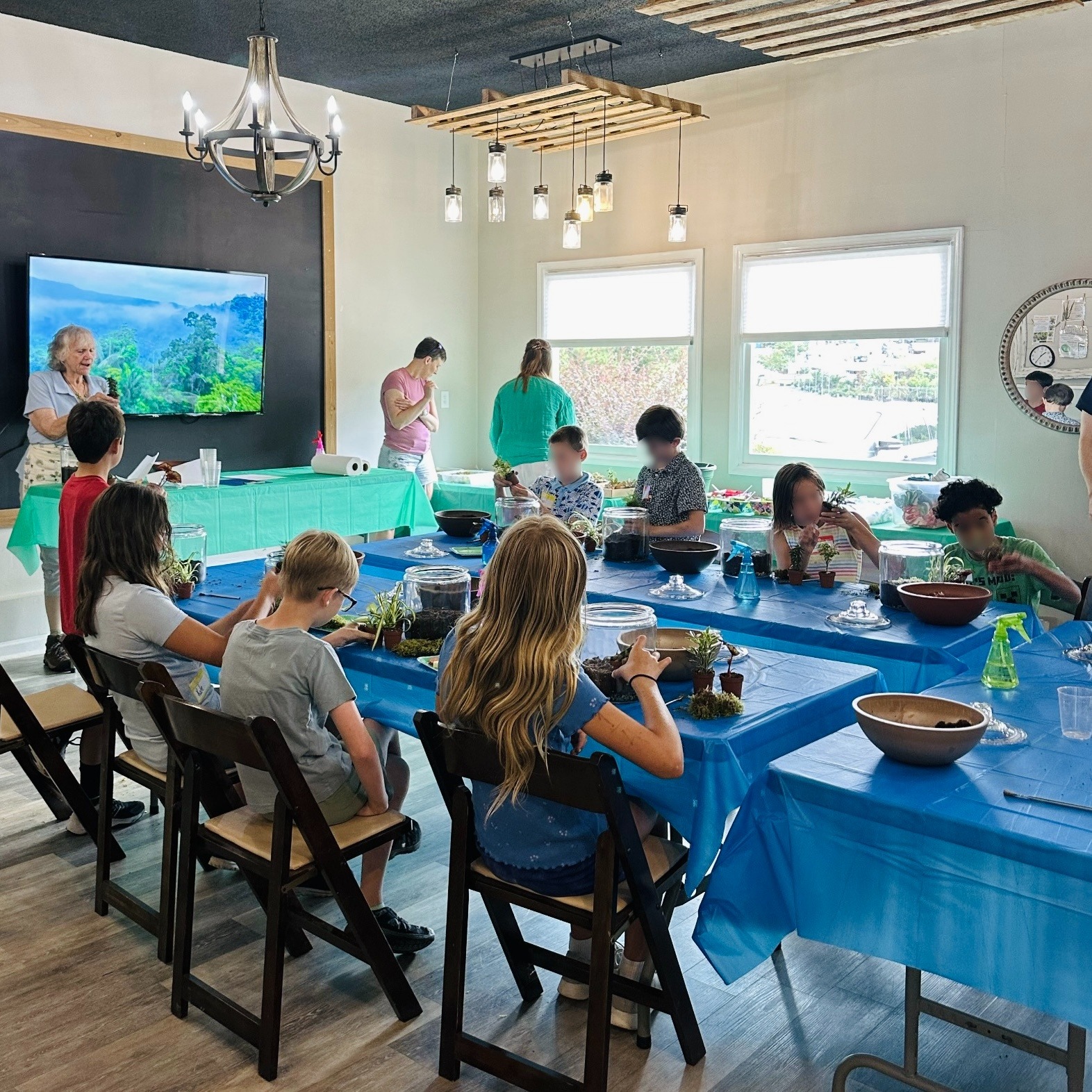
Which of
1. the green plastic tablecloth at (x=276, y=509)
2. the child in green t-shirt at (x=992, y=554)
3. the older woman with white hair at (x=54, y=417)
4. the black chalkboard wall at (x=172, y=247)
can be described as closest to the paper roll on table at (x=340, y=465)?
the green plastic tablecloth at (x=276, y=509)

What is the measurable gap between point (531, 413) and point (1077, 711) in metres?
4.47

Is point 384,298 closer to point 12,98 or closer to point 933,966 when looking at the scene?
point 12,98

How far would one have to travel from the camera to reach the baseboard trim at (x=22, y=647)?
19.3 ft

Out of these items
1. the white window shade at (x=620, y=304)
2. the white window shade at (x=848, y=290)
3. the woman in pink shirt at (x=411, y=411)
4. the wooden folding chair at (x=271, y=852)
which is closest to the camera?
the wooden folding chair at (x=271, y=852)

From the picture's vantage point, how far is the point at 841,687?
2619mm

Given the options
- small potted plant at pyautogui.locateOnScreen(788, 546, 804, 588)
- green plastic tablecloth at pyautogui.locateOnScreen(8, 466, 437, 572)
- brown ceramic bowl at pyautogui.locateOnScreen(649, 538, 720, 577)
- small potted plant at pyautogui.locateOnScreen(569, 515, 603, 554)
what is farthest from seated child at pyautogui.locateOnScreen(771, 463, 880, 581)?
green plastic tablecloth at pyautogui.locateOnScreen(8, 466, 437, 572)

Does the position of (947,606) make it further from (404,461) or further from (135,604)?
(404,461)

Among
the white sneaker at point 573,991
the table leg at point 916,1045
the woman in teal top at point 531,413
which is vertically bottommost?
the white sneaker at point 573,991

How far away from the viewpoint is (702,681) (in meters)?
2.45

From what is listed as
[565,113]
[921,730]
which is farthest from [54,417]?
[921,730]

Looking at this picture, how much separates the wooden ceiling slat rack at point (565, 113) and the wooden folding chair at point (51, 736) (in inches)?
148

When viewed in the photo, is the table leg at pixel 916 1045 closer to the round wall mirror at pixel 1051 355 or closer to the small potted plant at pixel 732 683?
the small potted plant at pixel 732 683

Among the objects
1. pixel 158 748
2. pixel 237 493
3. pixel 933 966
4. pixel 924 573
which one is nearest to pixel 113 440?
pixel 158 748

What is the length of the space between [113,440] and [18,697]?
909mm
